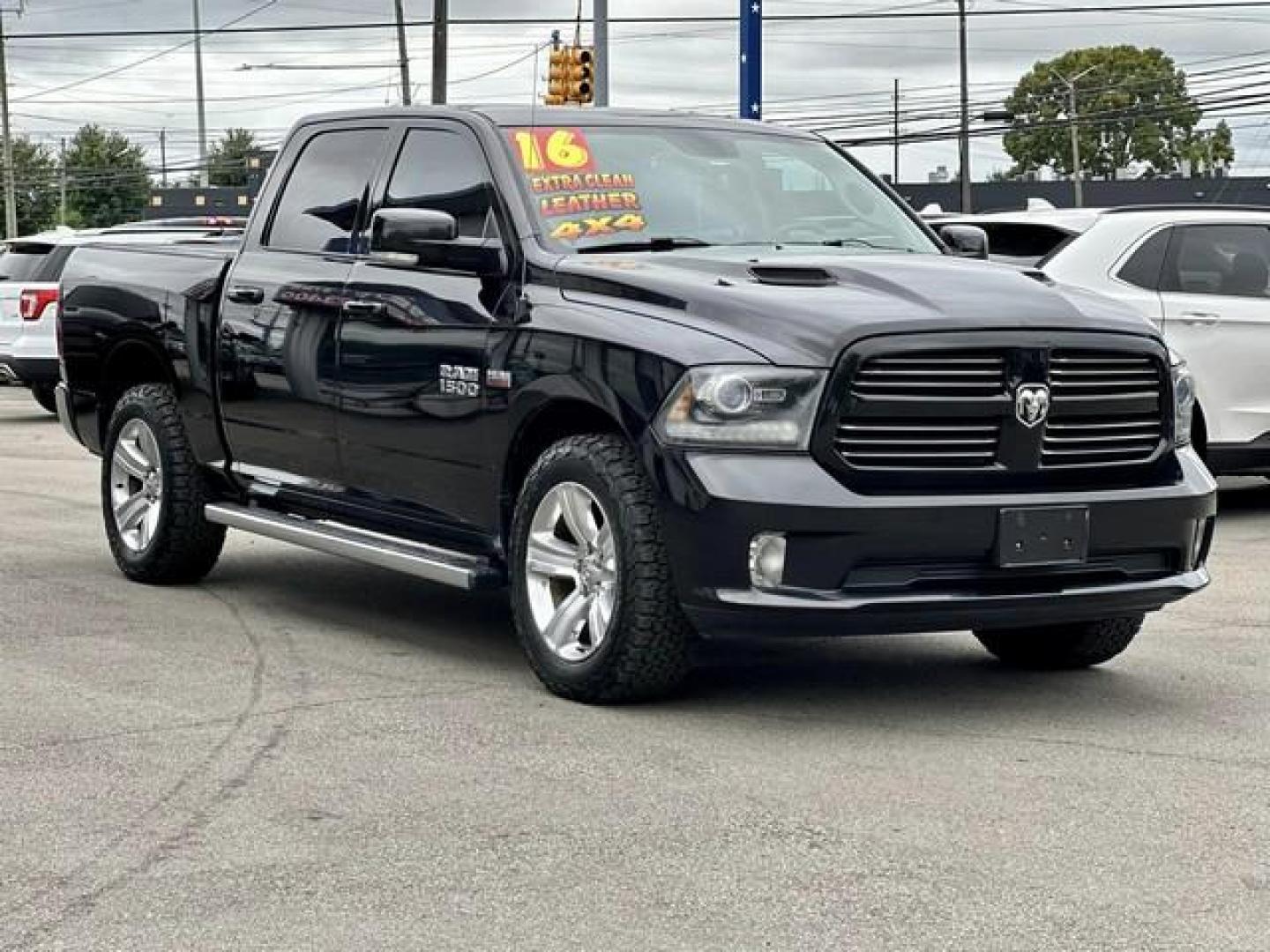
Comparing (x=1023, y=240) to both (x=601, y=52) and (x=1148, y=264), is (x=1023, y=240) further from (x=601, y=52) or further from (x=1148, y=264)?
(x=601, y=52)

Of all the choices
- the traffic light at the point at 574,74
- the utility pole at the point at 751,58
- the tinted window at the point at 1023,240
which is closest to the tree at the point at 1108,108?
the traffic light at the point at 574,74

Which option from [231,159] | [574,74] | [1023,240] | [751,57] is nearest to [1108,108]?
[231,159]

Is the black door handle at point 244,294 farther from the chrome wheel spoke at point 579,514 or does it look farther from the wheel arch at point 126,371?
the chrome wheel spoke at point 579,514

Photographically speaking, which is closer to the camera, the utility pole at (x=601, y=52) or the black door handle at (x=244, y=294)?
the black door handle at (x=244, y=294)

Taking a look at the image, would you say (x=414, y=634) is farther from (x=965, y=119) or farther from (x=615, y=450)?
(x=965, y=119)

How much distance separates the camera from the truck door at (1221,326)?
11914mm

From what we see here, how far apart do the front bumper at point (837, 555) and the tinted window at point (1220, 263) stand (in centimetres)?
584

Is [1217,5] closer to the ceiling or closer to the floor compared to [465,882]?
closer to the ceiling

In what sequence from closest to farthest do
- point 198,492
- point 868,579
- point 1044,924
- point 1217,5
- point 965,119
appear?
1. point 1044,924
2. point 868,579
3. point 198,492
4. point 1217,5
5. point 965,119

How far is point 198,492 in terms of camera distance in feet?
30.4

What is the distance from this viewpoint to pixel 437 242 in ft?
24.5

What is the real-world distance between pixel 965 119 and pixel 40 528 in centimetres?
4868

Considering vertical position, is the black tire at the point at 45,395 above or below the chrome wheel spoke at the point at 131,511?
below

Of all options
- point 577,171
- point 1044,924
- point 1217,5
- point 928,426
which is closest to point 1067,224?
point 577,171
